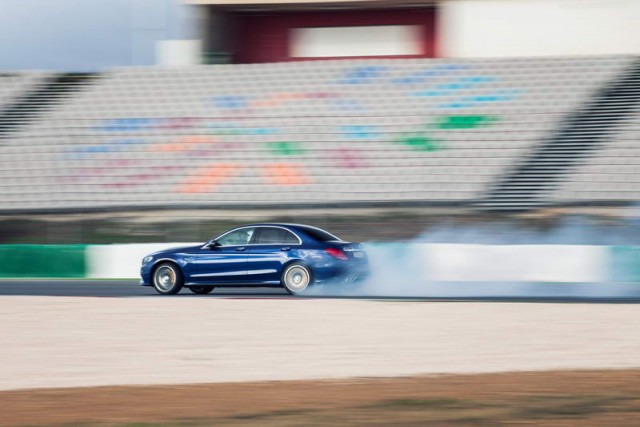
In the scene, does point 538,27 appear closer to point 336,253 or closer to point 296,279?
point 336,253

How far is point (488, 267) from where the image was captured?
1894 centimetres

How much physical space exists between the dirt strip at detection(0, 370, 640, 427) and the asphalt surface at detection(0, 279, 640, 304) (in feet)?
21.9

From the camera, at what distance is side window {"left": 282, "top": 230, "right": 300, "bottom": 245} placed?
15562 millimetres

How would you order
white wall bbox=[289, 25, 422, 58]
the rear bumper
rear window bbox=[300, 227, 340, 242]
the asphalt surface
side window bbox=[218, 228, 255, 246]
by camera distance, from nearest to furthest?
the asphalt surface → the rear bumper → rear window bbox=[300, 227, 340, 242] → side window bbox=[218, 228, 255, 246] → white wall bbox=[289, 25, 422, 58]

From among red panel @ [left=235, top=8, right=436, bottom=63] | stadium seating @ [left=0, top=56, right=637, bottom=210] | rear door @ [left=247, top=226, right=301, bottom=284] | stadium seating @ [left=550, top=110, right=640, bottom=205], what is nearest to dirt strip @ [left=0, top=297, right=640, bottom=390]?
rear door @ [left=247, top=226, right=301, bottom=284]

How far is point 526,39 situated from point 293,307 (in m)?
21.2

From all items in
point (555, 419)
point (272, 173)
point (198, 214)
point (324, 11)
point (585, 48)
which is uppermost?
point (324, 11)

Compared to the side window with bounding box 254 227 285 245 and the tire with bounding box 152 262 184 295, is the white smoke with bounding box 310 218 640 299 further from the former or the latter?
the tire with bounding box 152 262 184 295

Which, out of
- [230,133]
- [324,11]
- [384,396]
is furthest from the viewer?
[324,11]

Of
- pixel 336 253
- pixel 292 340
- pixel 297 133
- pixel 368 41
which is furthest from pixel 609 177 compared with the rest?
pixel 292 340

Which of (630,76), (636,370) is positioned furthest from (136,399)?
(630,76)

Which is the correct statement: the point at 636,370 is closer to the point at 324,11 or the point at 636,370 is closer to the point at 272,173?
the point at 272,173

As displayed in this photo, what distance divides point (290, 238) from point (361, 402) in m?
8.51

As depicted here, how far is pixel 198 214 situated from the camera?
2305cm
